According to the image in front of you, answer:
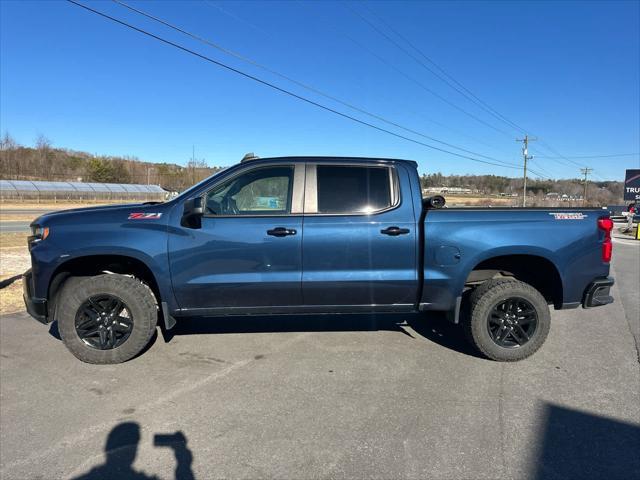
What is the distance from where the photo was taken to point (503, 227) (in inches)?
171

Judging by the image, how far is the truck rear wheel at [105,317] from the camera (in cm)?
423

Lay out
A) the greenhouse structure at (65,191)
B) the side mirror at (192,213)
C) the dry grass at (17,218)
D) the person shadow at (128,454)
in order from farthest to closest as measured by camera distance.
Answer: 1. the greenhouse structure at (65,191)
2. the dry grass at (17,218)
3. the side mirror at (192,213)
4. the person shadow at (128,454)

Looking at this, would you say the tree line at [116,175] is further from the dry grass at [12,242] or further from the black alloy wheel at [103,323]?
the black alloy wheel at [103,323]

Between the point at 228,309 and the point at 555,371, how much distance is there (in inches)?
127

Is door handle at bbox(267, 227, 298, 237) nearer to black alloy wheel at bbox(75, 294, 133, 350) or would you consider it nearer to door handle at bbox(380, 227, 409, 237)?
door handle at bbox(380, 227, 409, 237)

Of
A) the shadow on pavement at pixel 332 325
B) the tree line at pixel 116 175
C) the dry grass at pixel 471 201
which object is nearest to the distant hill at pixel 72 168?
the tree line at pixel 116 175

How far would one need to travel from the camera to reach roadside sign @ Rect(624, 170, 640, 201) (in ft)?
103

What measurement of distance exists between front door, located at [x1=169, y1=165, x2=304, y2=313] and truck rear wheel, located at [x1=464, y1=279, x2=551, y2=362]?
1.80 m

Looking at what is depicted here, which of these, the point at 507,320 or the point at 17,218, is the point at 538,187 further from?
the point at 507,320

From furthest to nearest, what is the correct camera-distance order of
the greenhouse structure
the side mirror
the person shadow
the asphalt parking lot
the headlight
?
the greenhouse structure, the headlight, the side mirror, the asphalt parking lot, the person shadow

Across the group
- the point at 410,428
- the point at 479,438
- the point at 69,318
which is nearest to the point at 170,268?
the point at 69,318

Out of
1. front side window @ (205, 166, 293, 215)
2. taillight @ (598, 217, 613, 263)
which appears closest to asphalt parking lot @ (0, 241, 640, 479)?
taillight @ (598, 217, 613, 263)

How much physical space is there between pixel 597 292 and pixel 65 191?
238ft

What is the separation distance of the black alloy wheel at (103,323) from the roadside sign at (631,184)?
36.6m
